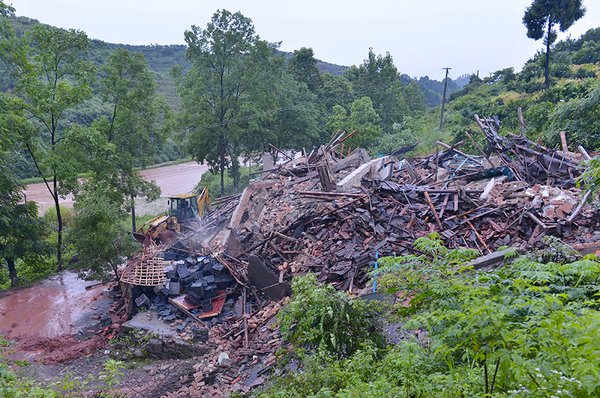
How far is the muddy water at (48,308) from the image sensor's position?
11.0 meters

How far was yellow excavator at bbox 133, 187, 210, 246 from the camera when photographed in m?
15.0

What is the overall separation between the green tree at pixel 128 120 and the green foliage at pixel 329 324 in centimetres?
1440

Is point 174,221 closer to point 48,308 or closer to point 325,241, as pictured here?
point 48,308

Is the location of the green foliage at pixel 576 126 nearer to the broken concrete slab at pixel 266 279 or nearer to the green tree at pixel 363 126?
the broken concrete slab at pixel 266 279

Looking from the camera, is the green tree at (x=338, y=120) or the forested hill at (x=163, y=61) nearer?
the green tree at (x=338, y=120)

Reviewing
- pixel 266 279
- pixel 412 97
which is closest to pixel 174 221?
pixel 266 279

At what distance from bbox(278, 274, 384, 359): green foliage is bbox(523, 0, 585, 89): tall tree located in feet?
115

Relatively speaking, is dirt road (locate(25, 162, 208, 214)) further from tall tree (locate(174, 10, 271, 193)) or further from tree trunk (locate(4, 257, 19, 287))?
tree trunk (locate(4, 257, 19, 287))

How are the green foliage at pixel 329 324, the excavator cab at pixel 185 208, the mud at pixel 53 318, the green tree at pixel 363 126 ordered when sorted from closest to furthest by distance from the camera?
the green foliage at pixel 329 324
the mud at pixel 53 318
the excavator cab at pixel 185 208
the green tree at pixel 363 126

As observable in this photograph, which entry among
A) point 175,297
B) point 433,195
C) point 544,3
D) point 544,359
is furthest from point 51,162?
point 544,3

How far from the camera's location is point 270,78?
83.0ft

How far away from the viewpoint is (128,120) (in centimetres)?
1817

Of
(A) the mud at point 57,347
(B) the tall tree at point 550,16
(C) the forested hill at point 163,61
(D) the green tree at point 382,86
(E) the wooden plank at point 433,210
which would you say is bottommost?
(A) the mud at point 57,347

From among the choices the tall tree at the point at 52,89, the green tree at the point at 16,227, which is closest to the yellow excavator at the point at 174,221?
the green tree at the point at 16,227
